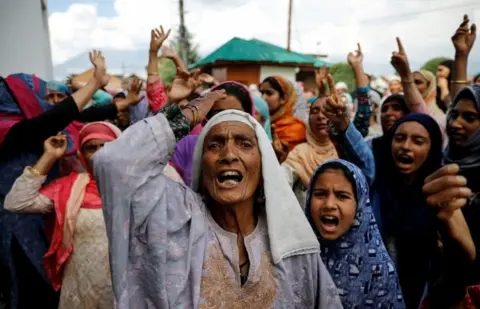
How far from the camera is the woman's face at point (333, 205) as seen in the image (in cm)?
210

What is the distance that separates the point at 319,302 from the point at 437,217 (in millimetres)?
626

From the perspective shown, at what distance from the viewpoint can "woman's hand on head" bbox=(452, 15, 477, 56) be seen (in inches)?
130

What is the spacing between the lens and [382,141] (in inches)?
125

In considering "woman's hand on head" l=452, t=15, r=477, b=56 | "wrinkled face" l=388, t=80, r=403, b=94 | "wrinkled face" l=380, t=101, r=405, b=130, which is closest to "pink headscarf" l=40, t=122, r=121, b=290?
"wrinkled face" l=380, t=101, r=405, b=130

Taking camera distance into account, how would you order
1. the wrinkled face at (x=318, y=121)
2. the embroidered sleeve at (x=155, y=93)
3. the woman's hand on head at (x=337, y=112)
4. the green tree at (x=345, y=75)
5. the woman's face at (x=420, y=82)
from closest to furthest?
the woman's hand on head at (x=337, y=112)
the wrinkled face at (x=318, y=121)
the embroidered sleeve at (x=155, y=93)
the woman's face at (x=420, y=82)
the green tree at (x=345, y=75)

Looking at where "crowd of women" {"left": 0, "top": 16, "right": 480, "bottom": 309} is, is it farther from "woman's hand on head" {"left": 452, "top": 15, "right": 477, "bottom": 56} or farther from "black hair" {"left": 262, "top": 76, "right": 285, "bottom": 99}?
"black hair" {"left": 262, "top": 76, "right": 285, "bottom": 99}

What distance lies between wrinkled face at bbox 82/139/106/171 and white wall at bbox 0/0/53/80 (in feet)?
12.1

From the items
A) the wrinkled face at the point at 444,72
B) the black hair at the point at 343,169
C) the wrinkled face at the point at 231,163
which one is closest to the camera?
the wrinkled face at the point at 231,163

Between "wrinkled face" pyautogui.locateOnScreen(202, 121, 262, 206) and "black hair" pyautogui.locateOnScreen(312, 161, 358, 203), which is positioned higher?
"wrinkled face" pyautogui.locateOnScreen(202, 121, 262, 206)

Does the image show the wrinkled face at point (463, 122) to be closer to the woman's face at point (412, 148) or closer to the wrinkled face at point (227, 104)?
the woman's face at point (412, 148)

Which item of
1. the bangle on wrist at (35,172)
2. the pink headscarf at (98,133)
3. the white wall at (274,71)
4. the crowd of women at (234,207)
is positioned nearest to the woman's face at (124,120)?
the crowd of women at (234,207)

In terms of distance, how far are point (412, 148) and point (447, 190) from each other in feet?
5.32

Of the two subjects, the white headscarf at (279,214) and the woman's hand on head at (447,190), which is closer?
the woman's hand on head at (447,190)

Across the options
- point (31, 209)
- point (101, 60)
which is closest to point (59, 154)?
point (31, 209)
